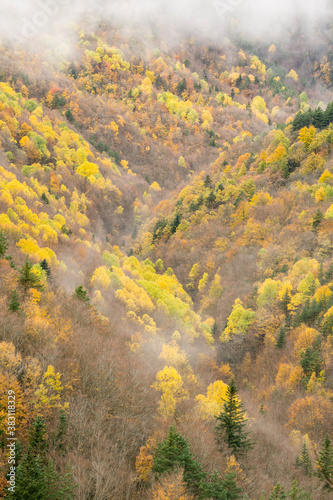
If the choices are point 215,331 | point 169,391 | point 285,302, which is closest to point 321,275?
point 285,302

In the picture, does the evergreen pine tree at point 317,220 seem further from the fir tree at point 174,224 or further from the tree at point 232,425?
the tree at point 232,425

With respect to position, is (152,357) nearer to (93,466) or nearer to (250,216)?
(93,466)

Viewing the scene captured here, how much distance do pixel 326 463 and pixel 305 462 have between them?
3722 mm

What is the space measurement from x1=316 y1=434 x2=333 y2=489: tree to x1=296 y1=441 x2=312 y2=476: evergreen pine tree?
1.56 m

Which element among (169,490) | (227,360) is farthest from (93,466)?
(227,360)

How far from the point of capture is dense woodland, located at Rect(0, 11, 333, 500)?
23.2 metres

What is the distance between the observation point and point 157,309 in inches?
2768

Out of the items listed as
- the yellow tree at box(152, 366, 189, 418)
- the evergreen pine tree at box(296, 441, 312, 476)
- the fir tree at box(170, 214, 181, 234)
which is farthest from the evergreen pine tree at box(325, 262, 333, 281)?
the fir tree at box(170, 214, 181, 234)

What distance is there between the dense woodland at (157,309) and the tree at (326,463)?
181 mm

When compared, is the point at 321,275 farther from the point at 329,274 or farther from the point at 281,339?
the point at 281,339

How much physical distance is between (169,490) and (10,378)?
12.1 meters

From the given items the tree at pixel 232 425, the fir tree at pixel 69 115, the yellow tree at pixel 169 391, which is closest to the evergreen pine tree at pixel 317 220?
the yellow tree at pixel 169 391

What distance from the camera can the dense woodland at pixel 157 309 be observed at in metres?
23.2

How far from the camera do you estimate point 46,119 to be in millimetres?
142750
